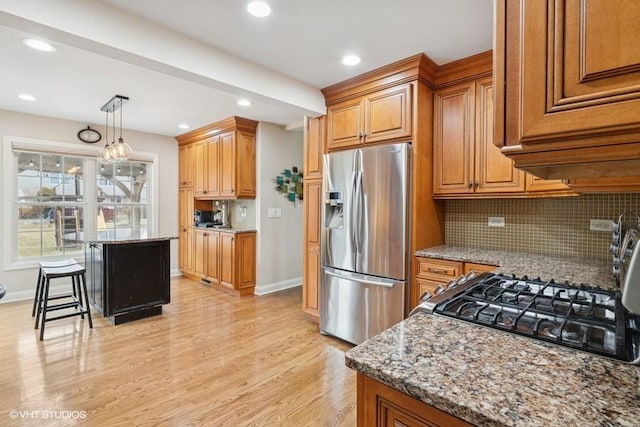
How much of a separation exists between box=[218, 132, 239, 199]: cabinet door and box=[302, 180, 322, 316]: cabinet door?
1.60 m

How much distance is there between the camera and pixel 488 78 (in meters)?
2.48

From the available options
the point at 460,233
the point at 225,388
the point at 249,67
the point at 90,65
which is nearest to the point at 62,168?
the point at 90,65

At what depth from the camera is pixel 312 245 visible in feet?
11.2

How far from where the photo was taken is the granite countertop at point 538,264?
1651 mm

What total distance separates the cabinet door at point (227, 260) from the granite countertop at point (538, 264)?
2774mm

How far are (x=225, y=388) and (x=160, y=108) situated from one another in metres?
3.28

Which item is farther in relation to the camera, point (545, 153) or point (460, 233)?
point (460, 233)

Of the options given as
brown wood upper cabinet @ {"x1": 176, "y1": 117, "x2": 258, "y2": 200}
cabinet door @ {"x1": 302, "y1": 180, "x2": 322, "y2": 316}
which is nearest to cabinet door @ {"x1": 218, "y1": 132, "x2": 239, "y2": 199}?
brown wood upper cabinet @ {"x1": 176, "y1": 117, "x2": 258, "y2": 200}

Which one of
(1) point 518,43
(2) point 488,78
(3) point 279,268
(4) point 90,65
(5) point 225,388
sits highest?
(4) point 90,65

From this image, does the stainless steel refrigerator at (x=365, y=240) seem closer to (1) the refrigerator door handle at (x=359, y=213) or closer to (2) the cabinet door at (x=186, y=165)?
(1) the refrigerator door handle at (x=359, y=213)

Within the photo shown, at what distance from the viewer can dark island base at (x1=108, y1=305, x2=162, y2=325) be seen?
3389mm

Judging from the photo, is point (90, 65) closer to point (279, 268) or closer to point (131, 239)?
point (131, 239)

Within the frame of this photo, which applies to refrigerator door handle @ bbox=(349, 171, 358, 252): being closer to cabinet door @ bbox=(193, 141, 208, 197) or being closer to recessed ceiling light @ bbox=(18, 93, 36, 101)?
cabinet door @ bbox=(193, 141, 208, 197)

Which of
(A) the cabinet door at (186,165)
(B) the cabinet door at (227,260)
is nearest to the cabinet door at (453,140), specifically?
(B) the cabinet door at (227,260)
